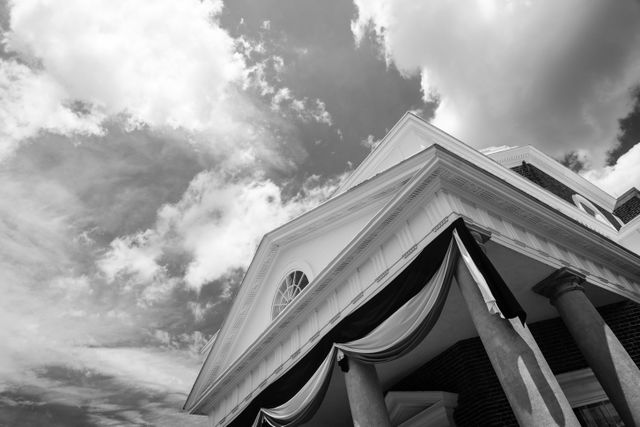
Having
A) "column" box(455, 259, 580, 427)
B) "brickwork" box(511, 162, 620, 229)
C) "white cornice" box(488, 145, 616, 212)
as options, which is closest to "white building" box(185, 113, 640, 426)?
"column" box(455, 259, 580, 427)

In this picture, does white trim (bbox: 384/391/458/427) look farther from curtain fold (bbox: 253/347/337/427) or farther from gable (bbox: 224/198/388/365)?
gable (bbox: 224/198/388/365)

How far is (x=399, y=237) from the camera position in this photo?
6.45 meters

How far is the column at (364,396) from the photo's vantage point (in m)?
5.80

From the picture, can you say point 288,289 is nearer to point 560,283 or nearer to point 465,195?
point 465,195

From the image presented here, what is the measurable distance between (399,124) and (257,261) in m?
6.01

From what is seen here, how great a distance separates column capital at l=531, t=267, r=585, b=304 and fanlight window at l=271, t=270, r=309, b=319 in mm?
4935

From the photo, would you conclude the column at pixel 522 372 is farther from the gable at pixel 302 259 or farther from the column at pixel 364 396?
the gable at pixel 302 259

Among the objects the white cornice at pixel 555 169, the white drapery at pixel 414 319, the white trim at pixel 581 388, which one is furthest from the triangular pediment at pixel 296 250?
the white cornice at pixel 555 169

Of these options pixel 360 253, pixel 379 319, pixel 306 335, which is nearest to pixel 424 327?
pixel 379 319

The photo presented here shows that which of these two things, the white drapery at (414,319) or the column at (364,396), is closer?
the white drapery at (414,319)

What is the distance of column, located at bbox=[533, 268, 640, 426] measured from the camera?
5355 millimetres

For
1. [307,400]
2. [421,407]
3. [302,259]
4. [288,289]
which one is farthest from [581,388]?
[288,289]

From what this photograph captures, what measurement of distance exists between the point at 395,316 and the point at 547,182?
11654 millimetres

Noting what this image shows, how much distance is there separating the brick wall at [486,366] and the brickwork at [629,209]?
8301 millimetres
